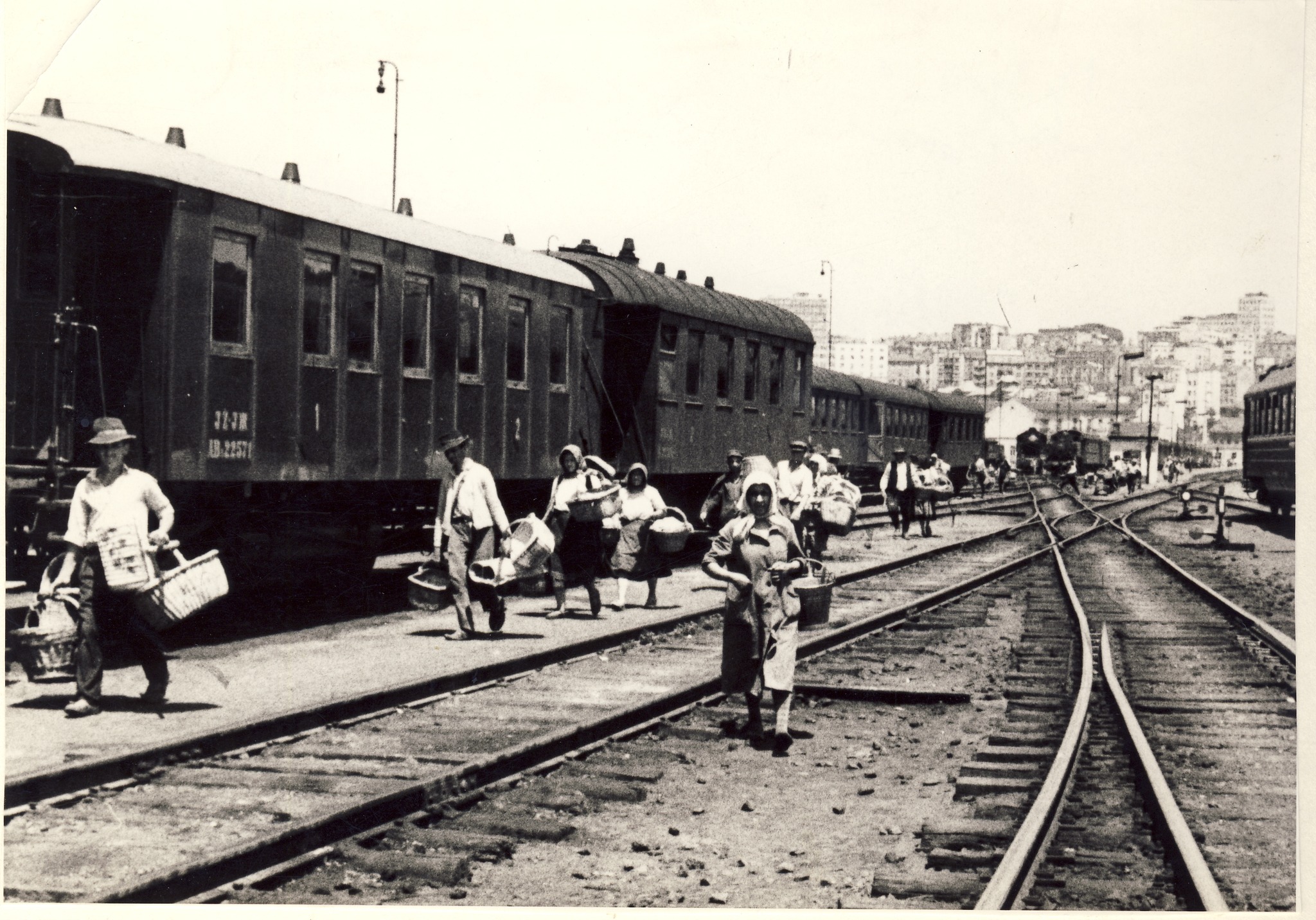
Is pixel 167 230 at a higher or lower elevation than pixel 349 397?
higher

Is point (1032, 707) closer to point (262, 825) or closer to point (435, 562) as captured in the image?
point (435, 562)

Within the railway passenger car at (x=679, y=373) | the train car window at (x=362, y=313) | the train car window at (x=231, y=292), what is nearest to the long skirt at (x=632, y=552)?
the train car window at (x=362, y=313)

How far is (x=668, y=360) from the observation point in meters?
17.8

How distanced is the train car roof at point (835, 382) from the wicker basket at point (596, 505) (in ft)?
62.1

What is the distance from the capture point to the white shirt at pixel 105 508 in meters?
7.73

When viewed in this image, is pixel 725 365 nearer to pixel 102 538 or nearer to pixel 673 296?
pixel 673 296

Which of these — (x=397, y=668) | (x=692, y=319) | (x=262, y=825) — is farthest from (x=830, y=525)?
(x=262, y=825)

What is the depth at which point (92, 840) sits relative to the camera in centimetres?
589

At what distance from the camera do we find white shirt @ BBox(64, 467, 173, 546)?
7730mm

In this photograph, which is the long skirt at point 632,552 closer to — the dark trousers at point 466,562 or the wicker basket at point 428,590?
the dark trousers at point 466,562

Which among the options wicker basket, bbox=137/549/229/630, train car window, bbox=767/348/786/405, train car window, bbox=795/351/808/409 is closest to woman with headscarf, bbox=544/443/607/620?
wicker basket, bbox=137/549/229/630

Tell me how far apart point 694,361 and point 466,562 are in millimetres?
7522

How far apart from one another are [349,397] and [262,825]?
6.13 m

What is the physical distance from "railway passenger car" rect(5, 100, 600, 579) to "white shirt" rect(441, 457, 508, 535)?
95 centimetres
